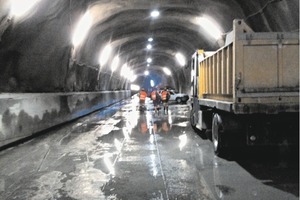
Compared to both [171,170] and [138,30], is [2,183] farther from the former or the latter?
[138,30]

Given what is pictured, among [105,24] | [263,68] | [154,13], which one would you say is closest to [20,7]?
[263,68]

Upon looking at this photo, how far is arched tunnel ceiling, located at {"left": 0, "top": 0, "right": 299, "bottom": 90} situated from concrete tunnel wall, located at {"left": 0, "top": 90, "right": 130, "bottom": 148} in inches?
36.0

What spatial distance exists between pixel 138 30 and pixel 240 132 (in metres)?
16.9

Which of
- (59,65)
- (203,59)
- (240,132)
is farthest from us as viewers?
(59,65)

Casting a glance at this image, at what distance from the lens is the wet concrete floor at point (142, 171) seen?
5711 mm

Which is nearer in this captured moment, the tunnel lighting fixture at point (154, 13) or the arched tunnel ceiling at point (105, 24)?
the arched tunnel ceiling at point (105, 24)

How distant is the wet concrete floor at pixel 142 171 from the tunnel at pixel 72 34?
8.45 feet

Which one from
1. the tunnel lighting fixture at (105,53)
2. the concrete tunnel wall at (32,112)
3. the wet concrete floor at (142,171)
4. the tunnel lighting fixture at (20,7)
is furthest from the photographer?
the tunnel lighting fixture at (105,53)

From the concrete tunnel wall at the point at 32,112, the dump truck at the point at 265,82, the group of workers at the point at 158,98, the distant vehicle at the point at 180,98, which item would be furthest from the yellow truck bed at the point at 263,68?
the distant vehicle at the point at 180,98

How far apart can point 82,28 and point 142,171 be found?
37.4ft

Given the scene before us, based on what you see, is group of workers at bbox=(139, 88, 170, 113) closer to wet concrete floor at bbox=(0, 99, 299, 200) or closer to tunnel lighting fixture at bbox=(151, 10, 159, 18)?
tunnel lighting fixture at bbox=(151, 10, 159, 18)

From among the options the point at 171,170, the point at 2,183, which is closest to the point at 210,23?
the point at 171,170

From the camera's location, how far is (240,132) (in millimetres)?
8000

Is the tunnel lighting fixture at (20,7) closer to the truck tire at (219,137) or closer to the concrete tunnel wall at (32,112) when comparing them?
the concrete tunnel wall at (32,112)
